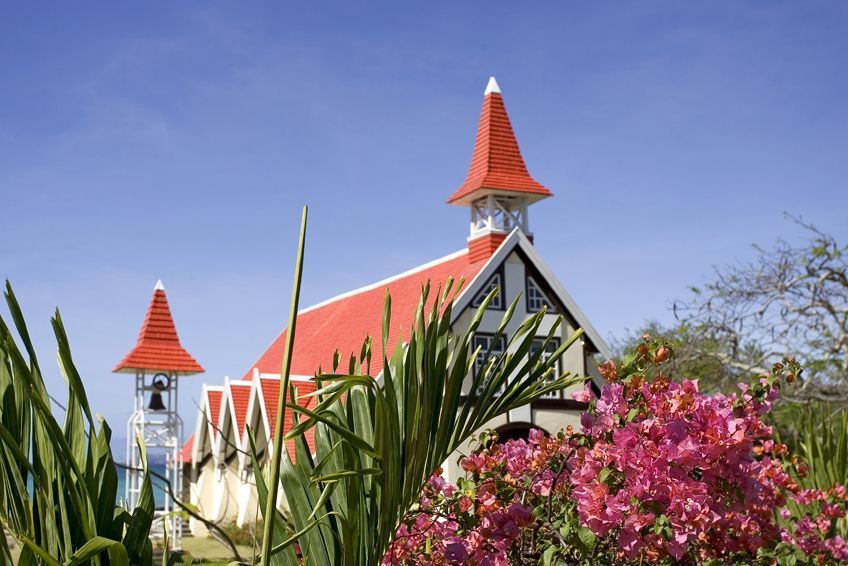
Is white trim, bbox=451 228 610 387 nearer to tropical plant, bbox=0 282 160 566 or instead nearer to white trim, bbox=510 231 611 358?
white trim, bbox=510 231 611 358

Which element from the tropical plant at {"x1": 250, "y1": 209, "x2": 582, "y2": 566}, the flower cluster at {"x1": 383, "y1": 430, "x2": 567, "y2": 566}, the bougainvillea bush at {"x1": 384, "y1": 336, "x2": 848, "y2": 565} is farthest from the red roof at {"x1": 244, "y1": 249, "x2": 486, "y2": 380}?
the tropical plant at {"x1": 250, "y1": 209, "x2": 582, "y2": 566}

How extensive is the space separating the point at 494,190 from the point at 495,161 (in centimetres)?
117

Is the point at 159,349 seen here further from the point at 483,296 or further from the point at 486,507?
the point at 486,507

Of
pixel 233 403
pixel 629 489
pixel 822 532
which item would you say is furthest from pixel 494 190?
pixel 629 489

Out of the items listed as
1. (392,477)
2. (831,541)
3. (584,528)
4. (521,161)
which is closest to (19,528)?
(392,477)

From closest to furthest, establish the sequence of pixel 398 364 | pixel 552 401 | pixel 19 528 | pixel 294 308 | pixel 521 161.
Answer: pixel 294 308 < pixel 19 528 < pixel 398 364 < pixel 552 401 < pixel 521 161

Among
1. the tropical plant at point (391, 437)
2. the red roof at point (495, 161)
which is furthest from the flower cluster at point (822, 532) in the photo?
the red roof at point (495, 161)

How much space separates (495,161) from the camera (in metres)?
24.4

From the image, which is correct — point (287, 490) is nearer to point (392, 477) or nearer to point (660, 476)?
point (392, 477)

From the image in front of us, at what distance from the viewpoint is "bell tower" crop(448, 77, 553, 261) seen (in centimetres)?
2338

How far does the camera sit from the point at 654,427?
3.69 meters

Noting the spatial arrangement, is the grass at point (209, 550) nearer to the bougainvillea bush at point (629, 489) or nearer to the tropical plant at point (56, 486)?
the bougainvillea bush at point (629, 489)

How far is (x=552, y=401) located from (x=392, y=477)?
792 inches

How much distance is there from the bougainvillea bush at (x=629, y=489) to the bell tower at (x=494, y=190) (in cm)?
1838
